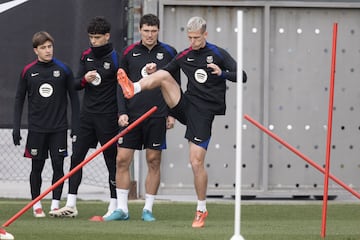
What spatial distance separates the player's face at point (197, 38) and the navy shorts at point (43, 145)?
1855 millimetres

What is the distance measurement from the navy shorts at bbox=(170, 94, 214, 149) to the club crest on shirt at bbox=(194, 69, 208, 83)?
206mm

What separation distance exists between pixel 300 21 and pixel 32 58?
337 cm

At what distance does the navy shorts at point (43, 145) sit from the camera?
12.4 meters

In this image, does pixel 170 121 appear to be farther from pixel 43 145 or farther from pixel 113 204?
pixel 43 145

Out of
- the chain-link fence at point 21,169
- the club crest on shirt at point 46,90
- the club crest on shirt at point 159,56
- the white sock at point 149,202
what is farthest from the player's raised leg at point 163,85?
the chain-link fence at point 21,169

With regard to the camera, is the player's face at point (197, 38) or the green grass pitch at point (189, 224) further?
the player's face at point (197, 38)

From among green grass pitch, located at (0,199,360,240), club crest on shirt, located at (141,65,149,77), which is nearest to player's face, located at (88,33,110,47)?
club crest on shirt, located at (141,65,149,77)

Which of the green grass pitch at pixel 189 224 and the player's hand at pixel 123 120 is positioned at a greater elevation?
the player's hand at pixel 123 120

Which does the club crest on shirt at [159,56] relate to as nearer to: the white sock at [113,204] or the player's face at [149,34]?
the player's face at [149,34]

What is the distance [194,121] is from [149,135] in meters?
0.85

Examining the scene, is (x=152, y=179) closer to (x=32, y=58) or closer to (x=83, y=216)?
(x=83, y=216)

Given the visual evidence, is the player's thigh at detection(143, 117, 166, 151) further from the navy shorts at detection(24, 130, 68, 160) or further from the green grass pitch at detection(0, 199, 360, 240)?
the navy shorts at detection(24, 130, 68, 160)

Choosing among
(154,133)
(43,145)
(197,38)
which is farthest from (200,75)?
(43,145)

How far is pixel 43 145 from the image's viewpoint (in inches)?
488
